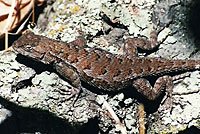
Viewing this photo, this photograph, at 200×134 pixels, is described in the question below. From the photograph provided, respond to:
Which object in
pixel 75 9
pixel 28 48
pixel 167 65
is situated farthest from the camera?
pixel 75 9

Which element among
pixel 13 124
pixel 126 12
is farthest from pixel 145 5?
pixel 13 124

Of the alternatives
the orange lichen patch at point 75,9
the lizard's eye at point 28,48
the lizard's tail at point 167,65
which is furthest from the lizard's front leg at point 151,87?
the lizard's eye at point 28,48

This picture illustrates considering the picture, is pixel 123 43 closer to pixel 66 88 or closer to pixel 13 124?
pixel 66 88

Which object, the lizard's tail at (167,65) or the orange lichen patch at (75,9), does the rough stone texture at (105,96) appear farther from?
the lizard's tail at (167,65)

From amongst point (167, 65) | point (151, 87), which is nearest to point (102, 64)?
point (151, 87)

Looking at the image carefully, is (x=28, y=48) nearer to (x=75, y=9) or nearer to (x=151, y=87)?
(x=75, y=9)

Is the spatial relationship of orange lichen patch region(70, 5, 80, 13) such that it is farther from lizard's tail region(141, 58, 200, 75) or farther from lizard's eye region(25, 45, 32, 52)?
lizard's tail region(141, 58, 200, 75)

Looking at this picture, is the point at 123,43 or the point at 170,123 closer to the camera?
the point at 170,123
